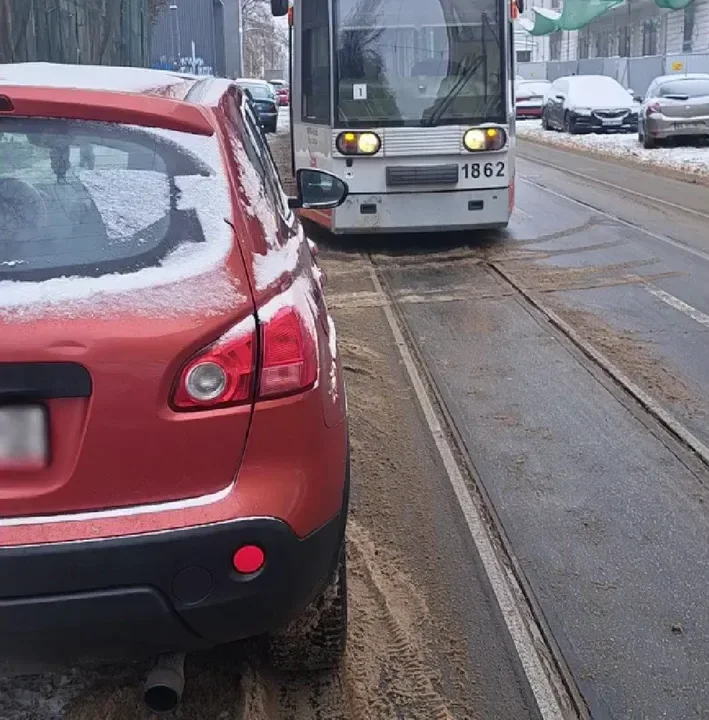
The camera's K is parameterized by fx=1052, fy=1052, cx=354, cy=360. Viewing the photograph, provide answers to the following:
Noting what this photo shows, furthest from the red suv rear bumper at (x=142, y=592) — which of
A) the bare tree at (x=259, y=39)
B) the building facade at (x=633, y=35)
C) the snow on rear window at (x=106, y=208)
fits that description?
the bare tree at (x=259, y=39)

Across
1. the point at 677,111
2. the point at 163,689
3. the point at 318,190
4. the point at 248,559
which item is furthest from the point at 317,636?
the point at 677,111

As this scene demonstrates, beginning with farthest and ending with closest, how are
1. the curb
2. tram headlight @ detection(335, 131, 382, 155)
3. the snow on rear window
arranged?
the curb < tram headlight @ detection(335, 131, 382, 155) < the snow on rear window

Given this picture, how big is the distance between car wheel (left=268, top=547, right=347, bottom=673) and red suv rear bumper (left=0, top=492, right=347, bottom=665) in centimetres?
46

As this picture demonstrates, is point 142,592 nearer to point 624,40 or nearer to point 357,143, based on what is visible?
point 357,143

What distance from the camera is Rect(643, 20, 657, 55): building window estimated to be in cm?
5912

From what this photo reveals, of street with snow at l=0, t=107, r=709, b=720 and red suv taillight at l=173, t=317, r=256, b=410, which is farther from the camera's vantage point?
street with snow at l=0, t=107, r=709, b=720

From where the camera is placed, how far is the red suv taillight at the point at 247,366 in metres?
2.50

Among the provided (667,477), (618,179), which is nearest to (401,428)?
(667,477)

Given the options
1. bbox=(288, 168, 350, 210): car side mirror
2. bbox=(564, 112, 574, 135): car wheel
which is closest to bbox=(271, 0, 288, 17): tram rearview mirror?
bbox=(288, 168, 350, 210): car side mirror

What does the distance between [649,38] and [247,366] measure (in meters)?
62.7

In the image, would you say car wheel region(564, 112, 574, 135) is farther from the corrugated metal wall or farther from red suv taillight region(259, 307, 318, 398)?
red suv taillight region(259, 307, 318, 398)

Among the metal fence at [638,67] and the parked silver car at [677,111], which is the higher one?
the metal fence at [638,67]

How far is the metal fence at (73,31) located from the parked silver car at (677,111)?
12659mm

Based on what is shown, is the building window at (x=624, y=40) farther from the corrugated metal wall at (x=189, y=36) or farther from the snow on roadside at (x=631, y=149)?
the snow on roadside at (x=631, y=149)
